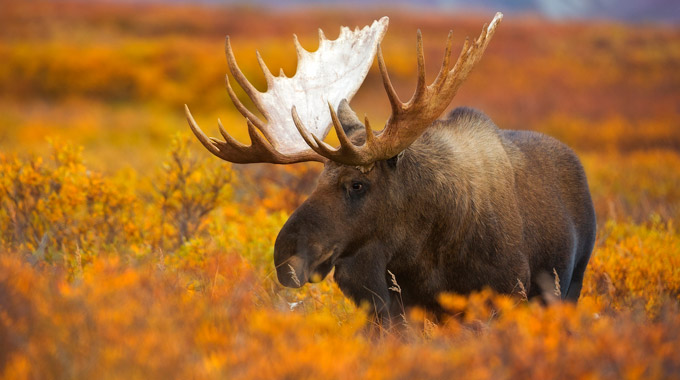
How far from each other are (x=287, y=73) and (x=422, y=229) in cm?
1594

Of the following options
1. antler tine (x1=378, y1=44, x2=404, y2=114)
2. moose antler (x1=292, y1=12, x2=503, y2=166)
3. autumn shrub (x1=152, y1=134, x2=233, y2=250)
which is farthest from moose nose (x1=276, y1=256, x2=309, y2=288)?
autumn shrub (x1=152, y1=134, x2=233, y2=250)

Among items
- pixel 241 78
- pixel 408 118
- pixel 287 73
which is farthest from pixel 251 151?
pixel 287 73

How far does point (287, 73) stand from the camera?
63.3 ft

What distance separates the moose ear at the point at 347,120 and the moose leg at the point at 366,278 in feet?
2.48

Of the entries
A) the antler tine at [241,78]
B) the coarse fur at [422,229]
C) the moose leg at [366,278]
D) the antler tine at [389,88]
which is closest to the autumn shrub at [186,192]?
the antler tine at [241,78]

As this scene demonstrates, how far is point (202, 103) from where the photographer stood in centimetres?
1920

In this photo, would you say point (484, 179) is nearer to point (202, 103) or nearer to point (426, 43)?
point (202, 103)

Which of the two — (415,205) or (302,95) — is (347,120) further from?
(415,205)

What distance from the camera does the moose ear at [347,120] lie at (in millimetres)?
4137

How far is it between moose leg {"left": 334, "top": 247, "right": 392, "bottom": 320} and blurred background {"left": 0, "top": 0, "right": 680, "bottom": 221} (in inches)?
149

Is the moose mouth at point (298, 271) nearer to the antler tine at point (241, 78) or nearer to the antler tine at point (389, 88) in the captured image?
the antler tine at point (389, 88)

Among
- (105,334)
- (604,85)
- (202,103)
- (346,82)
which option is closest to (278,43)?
(202,103)

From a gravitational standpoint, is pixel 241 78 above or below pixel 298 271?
above

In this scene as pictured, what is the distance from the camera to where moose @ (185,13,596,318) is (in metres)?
3.57
